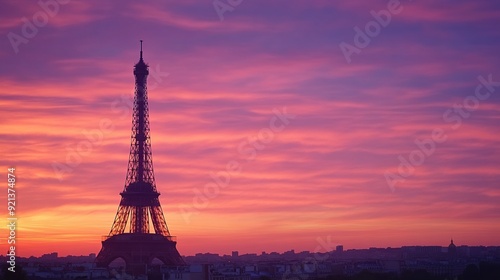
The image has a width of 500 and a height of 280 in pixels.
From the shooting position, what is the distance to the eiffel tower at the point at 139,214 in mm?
129875

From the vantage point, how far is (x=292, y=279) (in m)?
138

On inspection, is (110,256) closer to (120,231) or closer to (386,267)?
(120,231)

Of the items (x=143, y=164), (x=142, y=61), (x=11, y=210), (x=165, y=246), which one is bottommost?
(x=11, y=210)

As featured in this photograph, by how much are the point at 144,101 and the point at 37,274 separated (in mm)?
22511

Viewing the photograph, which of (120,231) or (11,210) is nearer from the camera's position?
(11,210)

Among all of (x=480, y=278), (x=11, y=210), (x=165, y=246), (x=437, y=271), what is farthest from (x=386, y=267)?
(x=11, y=210)

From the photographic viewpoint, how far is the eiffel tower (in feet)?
426

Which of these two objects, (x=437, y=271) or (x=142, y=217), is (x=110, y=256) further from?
(x=437, y=271)

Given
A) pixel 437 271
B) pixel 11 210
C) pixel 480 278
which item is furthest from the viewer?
pixel 437 271

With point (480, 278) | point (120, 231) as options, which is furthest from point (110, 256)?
point (480, 278)

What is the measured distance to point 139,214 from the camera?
131750 millimetres

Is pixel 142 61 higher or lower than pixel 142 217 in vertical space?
higher

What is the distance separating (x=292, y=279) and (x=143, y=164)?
850 inches

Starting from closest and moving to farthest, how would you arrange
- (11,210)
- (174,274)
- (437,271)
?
(11,210)
(174,274)
(437,271)
